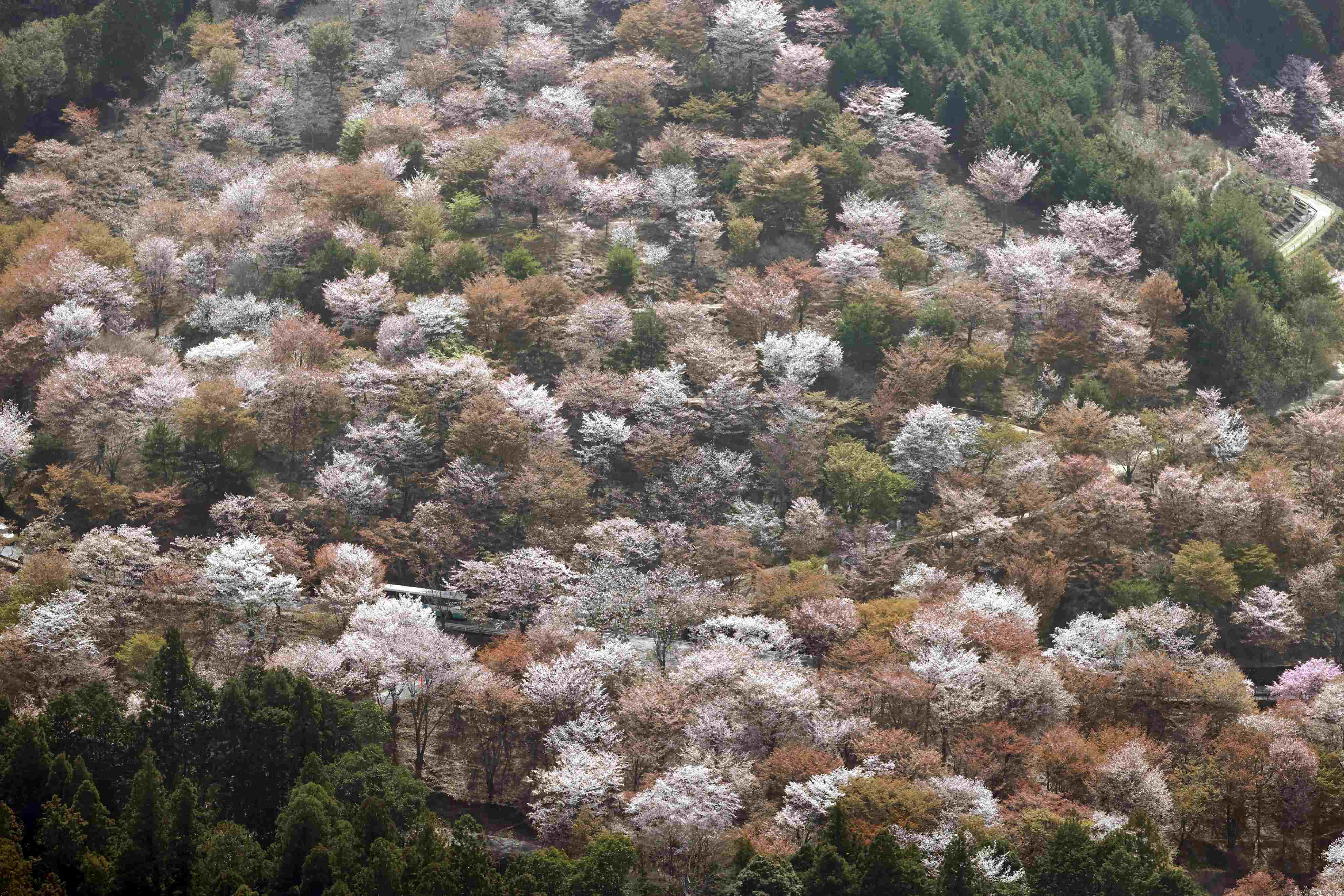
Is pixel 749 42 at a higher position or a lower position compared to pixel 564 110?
higher

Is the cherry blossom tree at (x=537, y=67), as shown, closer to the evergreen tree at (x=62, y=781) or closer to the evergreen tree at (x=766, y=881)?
the evergreen tree at (x=62, y=781)

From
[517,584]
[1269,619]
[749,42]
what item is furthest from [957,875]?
[749,42]

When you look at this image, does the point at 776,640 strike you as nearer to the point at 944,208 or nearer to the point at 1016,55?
the point at 944,208

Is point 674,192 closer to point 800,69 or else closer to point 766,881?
point 800,69

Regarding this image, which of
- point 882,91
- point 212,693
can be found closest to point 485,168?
point 882,91

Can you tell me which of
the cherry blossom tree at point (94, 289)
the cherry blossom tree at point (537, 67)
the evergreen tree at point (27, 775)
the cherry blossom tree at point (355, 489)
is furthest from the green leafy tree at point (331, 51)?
the evergreen tree at point (27, 775)
